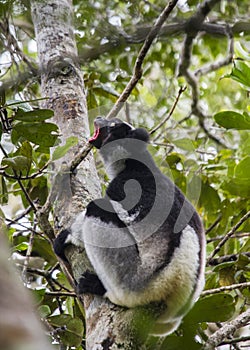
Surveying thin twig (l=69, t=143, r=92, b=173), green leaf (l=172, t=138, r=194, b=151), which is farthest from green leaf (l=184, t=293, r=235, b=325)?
green leaf (l=172, t=138, r=194, b=151)

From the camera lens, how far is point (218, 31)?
493 centimetres

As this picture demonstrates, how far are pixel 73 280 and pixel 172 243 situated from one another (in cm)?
67

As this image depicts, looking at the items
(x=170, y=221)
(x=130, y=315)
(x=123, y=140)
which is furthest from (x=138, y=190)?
(x=130, y=315)

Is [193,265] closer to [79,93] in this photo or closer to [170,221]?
[170,221]

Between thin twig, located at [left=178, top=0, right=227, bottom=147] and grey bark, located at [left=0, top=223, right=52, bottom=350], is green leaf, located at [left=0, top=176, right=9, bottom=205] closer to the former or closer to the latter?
thin twig, located at [left=178, top=0, right=227, bottom=147]

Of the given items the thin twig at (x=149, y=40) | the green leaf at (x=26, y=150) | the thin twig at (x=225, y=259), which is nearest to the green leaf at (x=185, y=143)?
the thin twig at (x=225, y=259)

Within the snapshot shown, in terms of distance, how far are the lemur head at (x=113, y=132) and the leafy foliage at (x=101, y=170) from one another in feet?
0.98

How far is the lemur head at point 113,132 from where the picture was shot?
365cm

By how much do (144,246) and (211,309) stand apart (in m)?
0.58

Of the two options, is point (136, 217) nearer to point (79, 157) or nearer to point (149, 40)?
point (79, 157)

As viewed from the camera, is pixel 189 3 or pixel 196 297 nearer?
pixel 196 297

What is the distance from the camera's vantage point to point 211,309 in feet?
8.89

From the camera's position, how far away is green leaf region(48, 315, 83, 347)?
2881 millimetres

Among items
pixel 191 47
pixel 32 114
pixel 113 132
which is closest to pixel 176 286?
pixel 32 114
